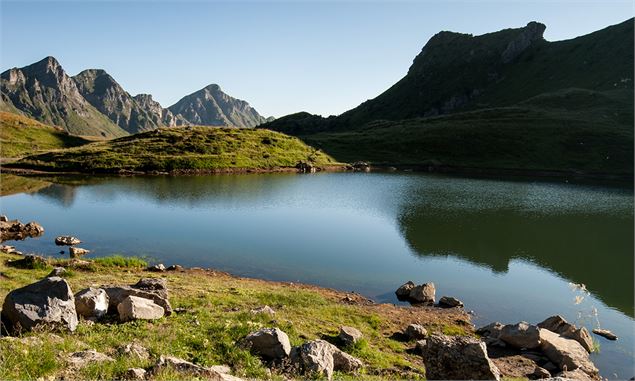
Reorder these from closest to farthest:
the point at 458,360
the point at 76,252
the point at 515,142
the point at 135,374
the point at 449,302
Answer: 1. the point at 135,374
2. the point at 458,360
3. the point at 449,302
4. the point at 76,252
5. the point at 515,142

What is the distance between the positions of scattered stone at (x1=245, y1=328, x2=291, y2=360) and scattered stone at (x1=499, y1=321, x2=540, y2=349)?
15355mm

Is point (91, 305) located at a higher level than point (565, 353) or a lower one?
higher

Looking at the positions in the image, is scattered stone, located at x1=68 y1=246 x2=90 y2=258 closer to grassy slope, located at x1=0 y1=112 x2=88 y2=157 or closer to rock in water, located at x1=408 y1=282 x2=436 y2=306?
rock in water, located at x1=408 y1=282 x2=436 y2=306

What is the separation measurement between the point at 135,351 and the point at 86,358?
155 cm

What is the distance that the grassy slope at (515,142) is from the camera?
15025 centimetres

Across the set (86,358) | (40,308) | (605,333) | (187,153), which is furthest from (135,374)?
(187,153)

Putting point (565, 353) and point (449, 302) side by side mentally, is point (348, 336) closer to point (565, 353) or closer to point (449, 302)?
point (565, 353)

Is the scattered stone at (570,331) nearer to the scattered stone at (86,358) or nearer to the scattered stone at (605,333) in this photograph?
the scattered stone at (605,333)

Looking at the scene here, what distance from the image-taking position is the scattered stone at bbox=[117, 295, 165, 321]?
17312 mm

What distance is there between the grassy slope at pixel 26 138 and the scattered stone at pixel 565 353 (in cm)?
14936

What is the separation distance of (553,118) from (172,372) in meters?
201

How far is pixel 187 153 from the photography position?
128250mm

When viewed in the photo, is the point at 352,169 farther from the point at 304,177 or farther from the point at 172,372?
the point at 172,372

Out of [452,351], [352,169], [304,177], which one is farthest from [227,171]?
[452,351]
